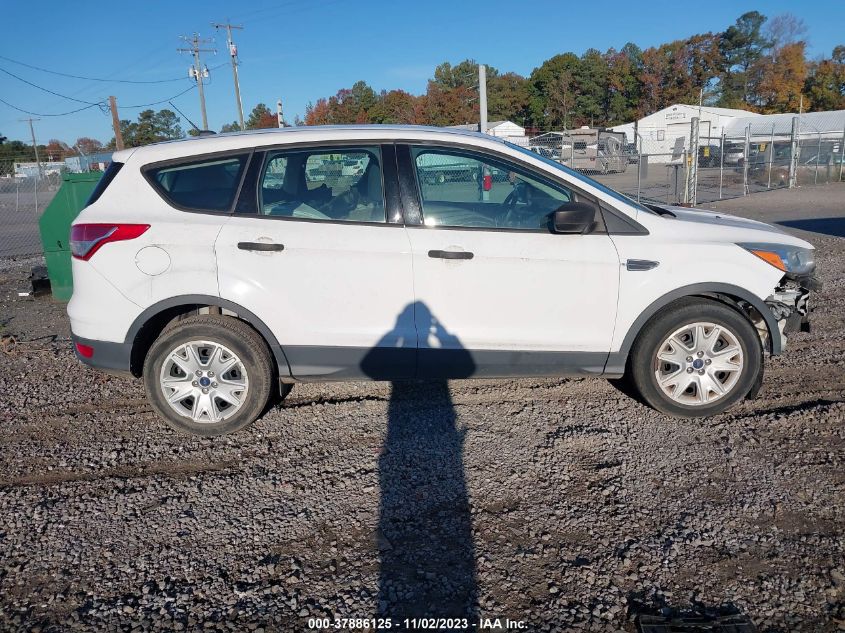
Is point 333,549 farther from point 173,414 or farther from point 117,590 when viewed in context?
point 173,414

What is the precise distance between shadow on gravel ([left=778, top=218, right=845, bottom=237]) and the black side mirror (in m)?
10.5

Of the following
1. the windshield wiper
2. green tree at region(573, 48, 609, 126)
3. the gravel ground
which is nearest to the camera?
the gravel ground

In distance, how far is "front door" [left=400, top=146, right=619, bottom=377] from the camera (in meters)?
4.01

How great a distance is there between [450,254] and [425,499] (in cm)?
149

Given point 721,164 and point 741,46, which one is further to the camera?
point 741,46

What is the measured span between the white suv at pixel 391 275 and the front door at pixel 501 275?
1 centimetres

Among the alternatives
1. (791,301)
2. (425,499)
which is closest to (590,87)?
(791,301)

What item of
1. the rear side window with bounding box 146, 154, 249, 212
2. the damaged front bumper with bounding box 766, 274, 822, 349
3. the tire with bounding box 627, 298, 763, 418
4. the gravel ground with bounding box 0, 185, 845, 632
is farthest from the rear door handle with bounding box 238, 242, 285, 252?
the damaged front bumper with bounding box 766, 274, 822, 349

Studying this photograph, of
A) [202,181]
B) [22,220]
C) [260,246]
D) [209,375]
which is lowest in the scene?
[209,375]

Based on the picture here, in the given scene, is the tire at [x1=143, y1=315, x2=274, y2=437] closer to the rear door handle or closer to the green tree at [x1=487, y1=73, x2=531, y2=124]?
the rear door handle

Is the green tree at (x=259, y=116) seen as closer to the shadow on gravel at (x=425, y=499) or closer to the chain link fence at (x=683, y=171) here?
the chain link fence at (x=683, y=171)

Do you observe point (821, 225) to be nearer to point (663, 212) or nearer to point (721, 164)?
point (721, 164)

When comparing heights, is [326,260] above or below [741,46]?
below

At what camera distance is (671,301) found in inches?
164
